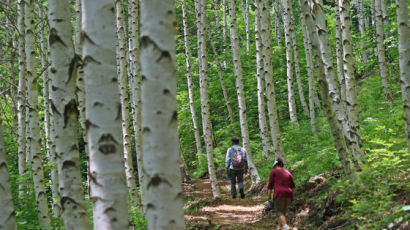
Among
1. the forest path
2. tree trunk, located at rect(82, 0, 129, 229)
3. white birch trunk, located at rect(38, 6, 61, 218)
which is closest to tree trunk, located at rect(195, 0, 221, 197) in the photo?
the forest path

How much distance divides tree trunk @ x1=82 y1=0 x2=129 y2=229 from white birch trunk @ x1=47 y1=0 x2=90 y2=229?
2.55 ft

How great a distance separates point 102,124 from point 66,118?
916 mm

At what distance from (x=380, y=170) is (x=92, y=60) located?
489cm

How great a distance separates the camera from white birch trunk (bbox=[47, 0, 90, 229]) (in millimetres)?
2873

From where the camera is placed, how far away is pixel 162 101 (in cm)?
190

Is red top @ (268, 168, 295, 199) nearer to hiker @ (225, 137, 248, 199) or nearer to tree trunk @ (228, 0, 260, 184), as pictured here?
hiker @ (225, 137, 248, 199)

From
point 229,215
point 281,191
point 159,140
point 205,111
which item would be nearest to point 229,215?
point 229,215

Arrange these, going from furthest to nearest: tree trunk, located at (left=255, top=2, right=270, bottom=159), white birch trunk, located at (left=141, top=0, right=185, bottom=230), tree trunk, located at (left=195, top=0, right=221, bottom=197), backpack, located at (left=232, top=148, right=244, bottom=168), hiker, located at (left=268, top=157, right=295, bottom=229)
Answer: tree trunk, located at (left=255, top=2, right=270, bottom=159)
tree trunk, located at (left=195, top=0, right=221, bottom=197)
backpack, located at (left=232, top=148, right=244, bottom=168)
hiker, located at (left=268, top=157, right=295, bottom=229)
white birch trunk, located at (left=141, top=0, right=185, bottom=230)

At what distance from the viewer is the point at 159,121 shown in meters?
1.88

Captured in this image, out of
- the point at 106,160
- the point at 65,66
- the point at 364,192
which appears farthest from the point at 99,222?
the point at 364,192

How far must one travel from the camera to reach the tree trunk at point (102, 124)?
7.03 ft

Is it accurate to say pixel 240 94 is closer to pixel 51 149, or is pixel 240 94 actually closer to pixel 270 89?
pixel 270 89

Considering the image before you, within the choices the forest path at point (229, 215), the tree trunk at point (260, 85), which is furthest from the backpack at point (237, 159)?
the tree trunk at point (260, 85)

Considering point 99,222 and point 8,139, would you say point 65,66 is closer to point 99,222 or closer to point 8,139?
point 99,222
